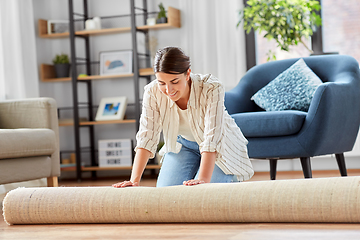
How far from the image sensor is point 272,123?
253 centimetres

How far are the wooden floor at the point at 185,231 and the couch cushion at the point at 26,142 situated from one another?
3.26 ft

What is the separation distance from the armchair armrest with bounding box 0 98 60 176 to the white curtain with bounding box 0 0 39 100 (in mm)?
762

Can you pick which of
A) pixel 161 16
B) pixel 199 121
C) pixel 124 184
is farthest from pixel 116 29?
pixel 124 184

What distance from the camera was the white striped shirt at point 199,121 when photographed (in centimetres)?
172

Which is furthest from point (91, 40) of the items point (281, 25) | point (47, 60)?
point (281, 25)

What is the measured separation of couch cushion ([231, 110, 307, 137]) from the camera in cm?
249

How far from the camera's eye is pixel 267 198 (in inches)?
54.6

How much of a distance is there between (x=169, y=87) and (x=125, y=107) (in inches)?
107

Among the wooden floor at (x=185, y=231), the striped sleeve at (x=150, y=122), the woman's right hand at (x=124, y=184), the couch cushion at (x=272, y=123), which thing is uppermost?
the striped sleeve at (x=150, y=122)

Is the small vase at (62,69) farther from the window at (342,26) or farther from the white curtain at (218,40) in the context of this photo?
the window at (342,26)

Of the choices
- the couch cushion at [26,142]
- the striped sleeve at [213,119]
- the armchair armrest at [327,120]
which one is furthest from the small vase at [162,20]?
the striped sleeve at [213,119]

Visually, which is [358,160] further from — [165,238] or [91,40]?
[165,238]

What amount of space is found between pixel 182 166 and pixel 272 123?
0.73m

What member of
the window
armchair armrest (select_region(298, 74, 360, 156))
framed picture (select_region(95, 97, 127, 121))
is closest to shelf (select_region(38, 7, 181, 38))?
framed picture (select_region(95, 97, 127, 121))
